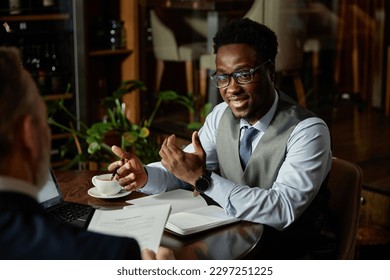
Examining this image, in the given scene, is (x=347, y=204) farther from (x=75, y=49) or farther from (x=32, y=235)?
(x=75, y=49)

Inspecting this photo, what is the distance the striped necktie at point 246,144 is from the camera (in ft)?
6.63

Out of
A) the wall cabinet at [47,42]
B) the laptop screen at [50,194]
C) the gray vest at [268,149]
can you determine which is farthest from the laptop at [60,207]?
the wall cabinet at [47,42]

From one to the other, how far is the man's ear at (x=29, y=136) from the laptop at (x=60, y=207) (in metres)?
0.67

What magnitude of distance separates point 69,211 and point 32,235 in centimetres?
75

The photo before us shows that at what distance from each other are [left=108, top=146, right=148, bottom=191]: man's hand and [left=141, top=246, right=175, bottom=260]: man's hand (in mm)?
466

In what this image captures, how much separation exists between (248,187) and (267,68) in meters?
0.35

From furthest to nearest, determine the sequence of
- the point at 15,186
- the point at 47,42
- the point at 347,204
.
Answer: the point at 47,42 → the point at 347,204 → the point at 15,186

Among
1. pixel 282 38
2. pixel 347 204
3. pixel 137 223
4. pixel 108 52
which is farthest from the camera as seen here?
pixel 108 52

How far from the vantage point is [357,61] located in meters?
4.05

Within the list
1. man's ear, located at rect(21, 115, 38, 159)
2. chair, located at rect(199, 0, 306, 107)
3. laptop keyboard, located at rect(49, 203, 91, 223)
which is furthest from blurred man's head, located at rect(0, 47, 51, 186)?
chair, located at rect(199, 0, 306, 107)

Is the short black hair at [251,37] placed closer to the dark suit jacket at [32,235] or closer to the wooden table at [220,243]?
the wooden table at [220,243]

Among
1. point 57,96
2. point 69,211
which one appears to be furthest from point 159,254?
point 57,96

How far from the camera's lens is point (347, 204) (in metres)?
2.02

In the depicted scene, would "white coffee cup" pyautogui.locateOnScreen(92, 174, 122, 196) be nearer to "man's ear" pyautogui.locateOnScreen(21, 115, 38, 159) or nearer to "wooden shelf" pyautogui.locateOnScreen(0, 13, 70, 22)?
"man's ear" pyautogui.locateOnScreen(21, 115, 38, 159)
